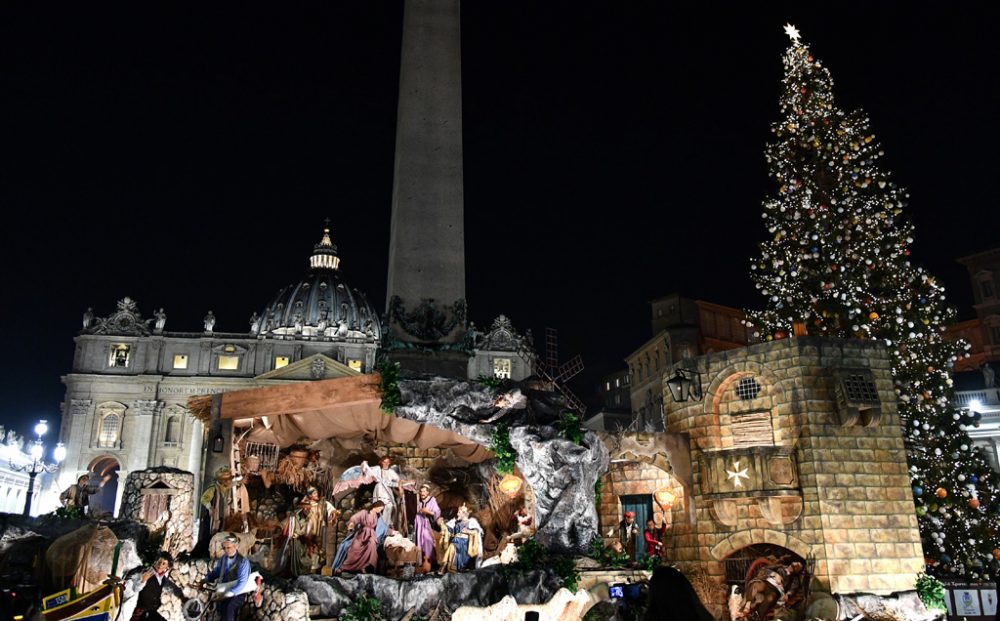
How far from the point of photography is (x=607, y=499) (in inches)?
714

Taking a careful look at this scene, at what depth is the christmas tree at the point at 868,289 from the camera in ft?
53.2

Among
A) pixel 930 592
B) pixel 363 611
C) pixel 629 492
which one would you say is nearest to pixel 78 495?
pixel 363 611

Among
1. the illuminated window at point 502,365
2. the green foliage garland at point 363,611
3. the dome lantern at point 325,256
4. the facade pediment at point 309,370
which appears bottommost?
the green foliage garland at point 363,611

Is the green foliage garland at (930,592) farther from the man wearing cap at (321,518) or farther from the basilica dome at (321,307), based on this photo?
the basilica dome at (321,307)

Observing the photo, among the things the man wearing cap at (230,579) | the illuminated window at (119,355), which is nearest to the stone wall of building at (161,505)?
the man wearing cap at (230,579)

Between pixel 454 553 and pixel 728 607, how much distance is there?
5.20m

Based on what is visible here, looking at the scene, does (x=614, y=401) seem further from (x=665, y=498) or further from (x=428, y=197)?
(x=428, y=197)

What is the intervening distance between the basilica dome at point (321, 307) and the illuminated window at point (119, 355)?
15448 millimetres

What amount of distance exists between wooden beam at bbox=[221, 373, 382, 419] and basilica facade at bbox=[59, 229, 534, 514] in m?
48.0

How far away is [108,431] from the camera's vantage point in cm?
6512

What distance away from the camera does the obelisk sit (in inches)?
634

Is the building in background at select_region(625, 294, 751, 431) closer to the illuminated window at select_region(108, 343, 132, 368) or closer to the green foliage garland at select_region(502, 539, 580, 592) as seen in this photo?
the green foliage garland at select_region(502, 539, 580, 592)

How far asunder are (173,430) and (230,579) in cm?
6151

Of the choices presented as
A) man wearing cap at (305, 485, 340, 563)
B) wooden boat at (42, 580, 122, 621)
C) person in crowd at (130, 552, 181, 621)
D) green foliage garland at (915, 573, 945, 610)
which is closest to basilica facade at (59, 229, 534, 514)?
man wearing cap at (305, 485, 340, 563)
